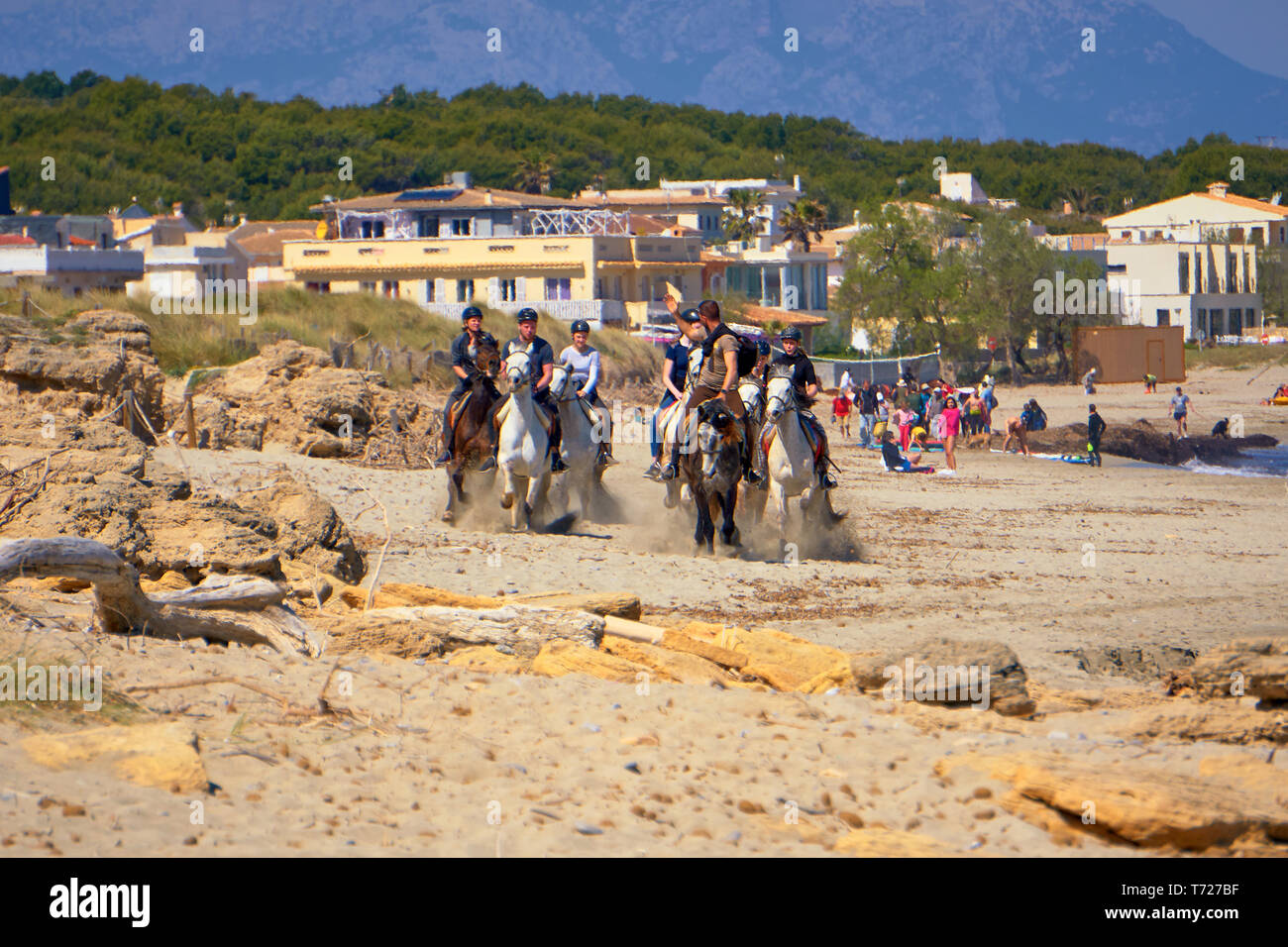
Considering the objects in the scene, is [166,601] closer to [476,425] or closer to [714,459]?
[714,459]

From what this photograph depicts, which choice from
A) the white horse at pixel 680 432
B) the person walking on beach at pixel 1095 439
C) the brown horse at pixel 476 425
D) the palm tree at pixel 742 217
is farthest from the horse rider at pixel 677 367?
the palm tree at pixel 742 217

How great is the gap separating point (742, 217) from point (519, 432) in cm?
7459

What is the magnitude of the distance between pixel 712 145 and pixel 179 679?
416ft

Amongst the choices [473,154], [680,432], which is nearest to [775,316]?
[473,154]

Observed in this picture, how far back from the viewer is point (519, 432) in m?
14.1

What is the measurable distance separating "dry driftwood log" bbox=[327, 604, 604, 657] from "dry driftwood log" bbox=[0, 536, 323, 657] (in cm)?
33

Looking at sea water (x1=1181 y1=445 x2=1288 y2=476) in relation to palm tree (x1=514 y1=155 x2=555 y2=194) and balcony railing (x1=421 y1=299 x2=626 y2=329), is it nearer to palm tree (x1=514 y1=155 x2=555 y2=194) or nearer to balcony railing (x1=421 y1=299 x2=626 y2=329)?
balcony railing (x1=421 y1=299 x2=626 y2=329)

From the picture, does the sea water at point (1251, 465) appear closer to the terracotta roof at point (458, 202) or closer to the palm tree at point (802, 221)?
the terracotta roof at point (458, 202)

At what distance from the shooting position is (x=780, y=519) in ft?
47.3

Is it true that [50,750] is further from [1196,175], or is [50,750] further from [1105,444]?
[1196,175]

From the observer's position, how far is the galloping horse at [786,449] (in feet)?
45.2

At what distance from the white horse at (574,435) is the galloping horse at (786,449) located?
233 cm

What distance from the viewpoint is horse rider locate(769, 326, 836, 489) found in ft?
45.7
